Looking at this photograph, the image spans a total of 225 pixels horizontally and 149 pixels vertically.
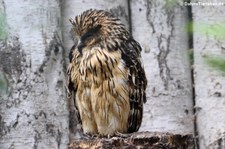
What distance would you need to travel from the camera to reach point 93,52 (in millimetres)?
4480

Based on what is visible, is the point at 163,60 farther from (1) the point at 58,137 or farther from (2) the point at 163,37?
(1) the point at 58,137

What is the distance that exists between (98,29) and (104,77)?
1.37ft

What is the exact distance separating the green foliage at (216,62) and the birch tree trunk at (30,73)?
372 cm

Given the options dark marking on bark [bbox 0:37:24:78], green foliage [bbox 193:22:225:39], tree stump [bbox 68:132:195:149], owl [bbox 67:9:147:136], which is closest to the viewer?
green foliage [bbox 193:22:225:39]

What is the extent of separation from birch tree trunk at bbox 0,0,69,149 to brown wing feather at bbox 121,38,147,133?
0.92 meters

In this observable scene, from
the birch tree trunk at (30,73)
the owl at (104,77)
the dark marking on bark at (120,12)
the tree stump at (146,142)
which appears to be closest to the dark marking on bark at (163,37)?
the dark marking on bark at (120,12)

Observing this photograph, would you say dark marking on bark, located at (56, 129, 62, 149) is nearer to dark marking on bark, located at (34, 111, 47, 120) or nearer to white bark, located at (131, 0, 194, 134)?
dark marking on bark, located at (34, 111, 47, 120)

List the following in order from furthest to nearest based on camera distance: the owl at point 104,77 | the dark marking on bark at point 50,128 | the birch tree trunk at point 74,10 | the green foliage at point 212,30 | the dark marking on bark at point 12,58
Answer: the birch tree trunk at point 74,10, the dark marking on bark at point 50,128, the dark marking on bark at point 12,58, the owl at point 104,77, the green foliage at point 212,30

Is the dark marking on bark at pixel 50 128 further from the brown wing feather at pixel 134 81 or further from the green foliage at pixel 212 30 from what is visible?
the green foliage at pixel 212 30

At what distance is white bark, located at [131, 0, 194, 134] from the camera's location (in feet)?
18.7

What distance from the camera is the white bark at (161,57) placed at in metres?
5.71

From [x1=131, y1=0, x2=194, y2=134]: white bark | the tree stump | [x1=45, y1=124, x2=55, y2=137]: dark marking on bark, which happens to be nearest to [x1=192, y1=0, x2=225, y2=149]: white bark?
[x1=131, y1=0, x2=194, y2=134]: white bark

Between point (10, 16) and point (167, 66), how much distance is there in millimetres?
1415

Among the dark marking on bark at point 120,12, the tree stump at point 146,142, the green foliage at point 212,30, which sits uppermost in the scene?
the dark marking on bark at point 120,12
